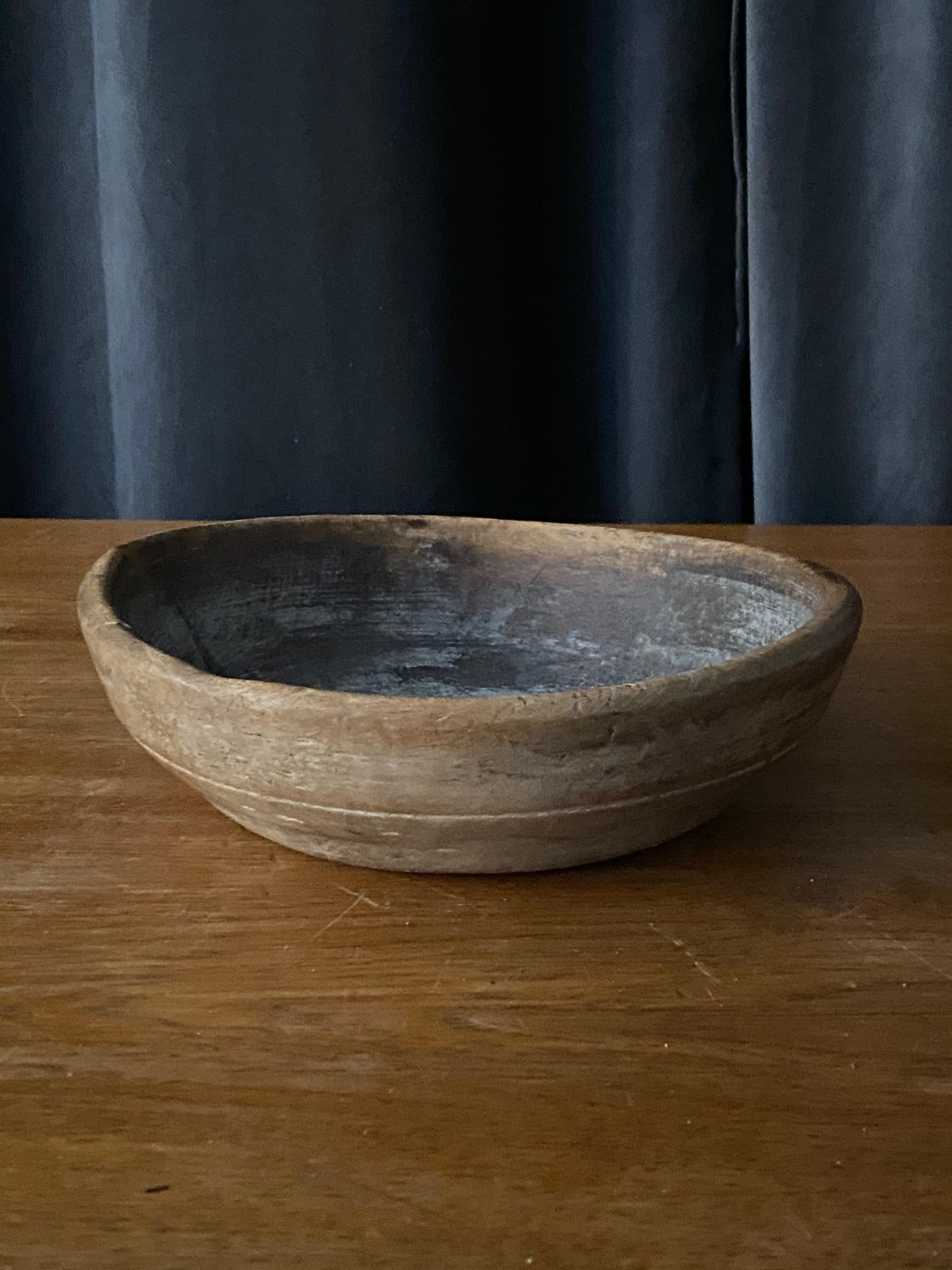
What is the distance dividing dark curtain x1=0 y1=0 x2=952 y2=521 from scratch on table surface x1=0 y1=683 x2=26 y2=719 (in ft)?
2.75

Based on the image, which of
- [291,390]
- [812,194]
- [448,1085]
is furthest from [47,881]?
[812,194]

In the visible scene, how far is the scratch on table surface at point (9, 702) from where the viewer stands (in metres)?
0.71

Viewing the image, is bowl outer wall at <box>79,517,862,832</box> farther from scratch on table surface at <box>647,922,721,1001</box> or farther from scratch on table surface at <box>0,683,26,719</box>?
scratch on table surface at <box>0,683,26,719</box>

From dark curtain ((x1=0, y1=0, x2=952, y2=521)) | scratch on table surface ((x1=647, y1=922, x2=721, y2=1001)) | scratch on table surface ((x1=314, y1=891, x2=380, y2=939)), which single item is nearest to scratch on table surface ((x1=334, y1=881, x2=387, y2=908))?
scratch on table surface ((x1=314, y1=891, x2=380, y2=939))

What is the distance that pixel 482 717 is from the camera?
0.40 meters

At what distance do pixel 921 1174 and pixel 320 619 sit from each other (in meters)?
0.51

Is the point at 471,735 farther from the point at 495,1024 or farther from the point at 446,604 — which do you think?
the point at 446,604

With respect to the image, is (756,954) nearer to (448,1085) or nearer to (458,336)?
(448,1085)

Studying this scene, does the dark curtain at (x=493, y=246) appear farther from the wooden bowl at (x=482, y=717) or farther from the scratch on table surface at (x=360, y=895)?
the scratch on table surface at (x=360, y=895)

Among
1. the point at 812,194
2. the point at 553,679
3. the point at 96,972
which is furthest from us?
the point at 812,194

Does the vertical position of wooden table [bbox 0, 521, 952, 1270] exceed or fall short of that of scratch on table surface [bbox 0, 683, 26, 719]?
it falls short

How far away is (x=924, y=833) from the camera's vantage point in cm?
55

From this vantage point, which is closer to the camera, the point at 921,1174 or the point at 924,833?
the point at 921,1174

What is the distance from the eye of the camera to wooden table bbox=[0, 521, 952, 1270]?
0.32 metres
